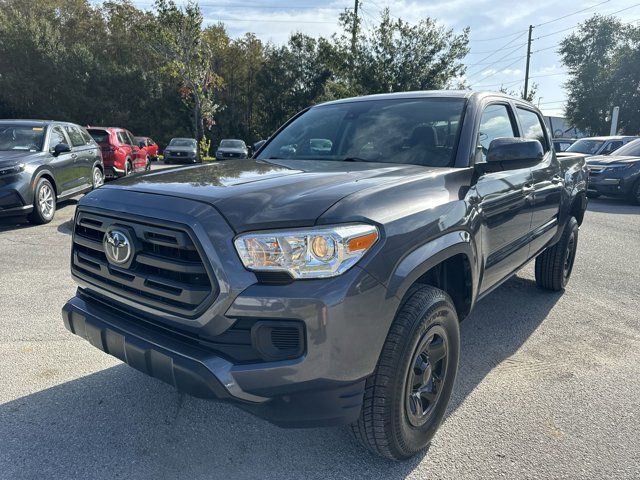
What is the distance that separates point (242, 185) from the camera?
231 centimetres

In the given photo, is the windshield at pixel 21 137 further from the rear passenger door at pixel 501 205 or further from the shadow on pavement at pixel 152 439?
the rear passenger door at pixel 501 205

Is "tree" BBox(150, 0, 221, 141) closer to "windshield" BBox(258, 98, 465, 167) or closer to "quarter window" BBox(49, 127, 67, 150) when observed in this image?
"quarter window" BBox(49, 127, 67, 150)

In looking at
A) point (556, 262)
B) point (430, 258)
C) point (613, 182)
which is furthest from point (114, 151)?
point (613, 182)

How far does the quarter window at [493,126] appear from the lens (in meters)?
3.25

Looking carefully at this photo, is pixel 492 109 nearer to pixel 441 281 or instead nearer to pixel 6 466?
pixel 441 281

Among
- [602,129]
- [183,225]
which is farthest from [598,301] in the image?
[602,129]

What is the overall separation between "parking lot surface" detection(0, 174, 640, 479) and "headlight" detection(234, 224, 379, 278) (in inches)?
42.7

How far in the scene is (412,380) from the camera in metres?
2.30

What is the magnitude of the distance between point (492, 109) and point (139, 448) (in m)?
3.18

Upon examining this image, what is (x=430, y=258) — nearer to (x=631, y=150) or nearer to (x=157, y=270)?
(x=157, y=270)

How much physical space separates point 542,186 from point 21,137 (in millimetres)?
8188

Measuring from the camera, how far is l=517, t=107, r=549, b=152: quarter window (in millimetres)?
4134

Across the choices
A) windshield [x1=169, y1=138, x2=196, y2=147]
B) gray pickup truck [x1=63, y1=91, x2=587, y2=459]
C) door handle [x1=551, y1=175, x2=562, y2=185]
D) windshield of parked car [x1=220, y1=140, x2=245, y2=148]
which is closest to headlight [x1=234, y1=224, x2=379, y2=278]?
gray pickup truck [x1=63, y1=91, x2=587, y2=459]

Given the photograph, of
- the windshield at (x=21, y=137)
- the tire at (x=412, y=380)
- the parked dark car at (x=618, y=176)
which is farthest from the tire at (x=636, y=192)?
the windshield at (x=21, y=137)
